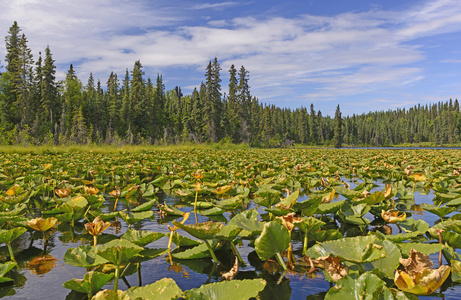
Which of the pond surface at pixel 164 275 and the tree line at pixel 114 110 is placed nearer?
the pond surface at pixel 164 275

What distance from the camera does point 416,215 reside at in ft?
13.8

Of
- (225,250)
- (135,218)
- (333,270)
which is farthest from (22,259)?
(333,270)

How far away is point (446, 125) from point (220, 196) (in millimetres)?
107267

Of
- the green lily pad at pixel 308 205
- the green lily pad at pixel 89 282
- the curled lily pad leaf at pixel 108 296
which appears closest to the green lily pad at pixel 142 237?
the green lily pad at pixel 89 282

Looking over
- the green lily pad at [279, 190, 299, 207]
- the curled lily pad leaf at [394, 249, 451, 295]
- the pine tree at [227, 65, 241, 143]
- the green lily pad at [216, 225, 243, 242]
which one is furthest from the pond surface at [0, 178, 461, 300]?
the pine tree at [227, 65, 241, 143]

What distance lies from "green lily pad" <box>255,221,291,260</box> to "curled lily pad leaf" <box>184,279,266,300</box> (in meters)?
0.50

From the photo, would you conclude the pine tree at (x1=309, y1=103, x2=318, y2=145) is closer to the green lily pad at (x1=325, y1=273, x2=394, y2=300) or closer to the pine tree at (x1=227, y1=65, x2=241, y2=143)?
the pine tree at (x1=227, y1=65, x2=241, y2=143)

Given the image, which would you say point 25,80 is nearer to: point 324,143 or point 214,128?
point 214,128

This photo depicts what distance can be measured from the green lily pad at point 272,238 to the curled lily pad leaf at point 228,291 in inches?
19.8

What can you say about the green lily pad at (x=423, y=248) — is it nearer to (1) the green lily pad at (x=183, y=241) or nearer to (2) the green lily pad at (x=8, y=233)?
(1) the green lily pad at (x=183, y=241)

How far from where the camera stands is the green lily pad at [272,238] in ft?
6.40

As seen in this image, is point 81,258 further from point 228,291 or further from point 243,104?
point 243,104

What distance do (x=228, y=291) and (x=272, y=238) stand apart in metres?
0.64

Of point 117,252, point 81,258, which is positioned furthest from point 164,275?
point 117,252
